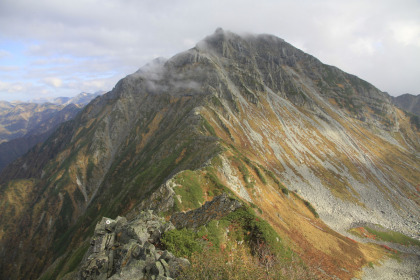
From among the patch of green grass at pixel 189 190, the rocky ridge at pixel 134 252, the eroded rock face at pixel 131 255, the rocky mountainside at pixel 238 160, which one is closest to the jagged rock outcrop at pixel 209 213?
the rocky ridge at pixel 134 252

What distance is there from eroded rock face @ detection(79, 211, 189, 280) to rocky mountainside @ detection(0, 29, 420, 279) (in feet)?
24.8

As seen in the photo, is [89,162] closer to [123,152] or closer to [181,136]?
[123,152]

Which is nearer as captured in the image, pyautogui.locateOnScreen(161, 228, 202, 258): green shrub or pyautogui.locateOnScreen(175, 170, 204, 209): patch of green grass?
pyautogui.locateOnScreen(161, 228, 202, 258): green shrub

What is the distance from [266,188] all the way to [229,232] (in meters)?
33.9

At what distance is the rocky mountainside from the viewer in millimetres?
44875

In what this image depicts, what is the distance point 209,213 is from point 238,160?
28807 millimetres

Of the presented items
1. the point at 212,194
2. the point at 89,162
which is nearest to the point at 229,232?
the point at 212,194

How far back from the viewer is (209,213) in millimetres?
24125

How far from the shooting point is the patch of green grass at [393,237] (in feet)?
201

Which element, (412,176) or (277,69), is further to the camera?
(277,69)

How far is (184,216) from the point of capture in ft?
86.0

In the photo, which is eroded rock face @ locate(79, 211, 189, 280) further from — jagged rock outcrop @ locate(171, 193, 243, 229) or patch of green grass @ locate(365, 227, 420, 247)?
patch of green grass @ locate(365, 227, 420, 247)

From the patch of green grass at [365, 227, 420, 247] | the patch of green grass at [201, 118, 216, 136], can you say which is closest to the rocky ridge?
the patch of green grass at [201, 118, 216, 136]

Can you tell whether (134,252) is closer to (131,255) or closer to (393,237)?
(131,255)
